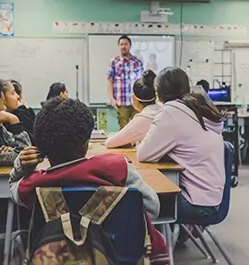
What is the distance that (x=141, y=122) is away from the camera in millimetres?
2861

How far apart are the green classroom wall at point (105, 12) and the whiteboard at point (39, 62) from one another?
0.17 metres

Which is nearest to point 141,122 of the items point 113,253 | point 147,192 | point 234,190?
point 147,192

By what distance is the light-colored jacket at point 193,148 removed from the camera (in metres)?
2.36

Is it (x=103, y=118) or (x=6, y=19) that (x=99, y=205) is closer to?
(x=103, y=118)

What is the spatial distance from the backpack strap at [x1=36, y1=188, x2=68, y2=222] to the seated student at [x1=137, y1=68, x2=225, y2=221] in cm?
116

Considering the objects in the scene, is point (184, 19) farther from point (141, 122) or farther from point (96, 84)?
point (141, 122)

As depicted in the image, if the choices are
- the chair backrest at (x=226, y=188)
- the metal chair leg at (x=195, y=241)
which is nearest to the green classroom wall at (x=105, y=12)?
the metal chair leg at (x=195, y=241)

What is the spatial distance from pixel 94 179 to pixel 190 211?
114 cm

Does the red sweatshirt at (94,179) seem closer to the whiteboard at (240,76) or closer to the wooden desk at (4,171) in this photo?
the wooden desk at (4,171)

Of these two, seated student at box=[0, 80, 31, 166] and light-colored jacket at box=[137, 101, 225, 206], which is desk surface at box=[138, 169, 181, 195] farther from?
seated student at box=[0, 80, 31, 166]

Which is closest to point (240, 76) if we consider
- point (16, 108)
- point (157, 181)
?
point (16, 108)

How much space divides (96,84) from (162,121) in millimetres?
4287

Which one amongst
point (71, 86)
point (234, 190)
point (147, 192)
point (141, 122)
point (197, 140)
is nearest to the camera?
point (147, 192)

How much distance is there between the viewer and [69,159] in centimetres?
141
